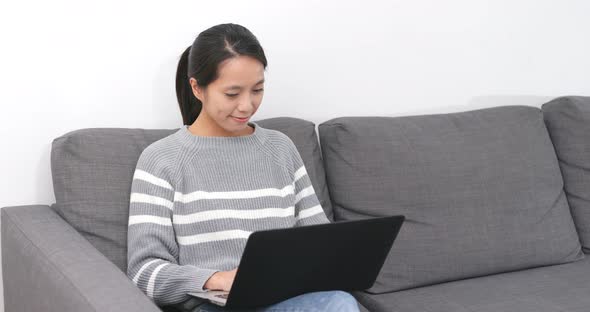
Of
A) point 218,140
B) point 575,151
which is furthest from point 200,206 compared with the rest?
point 575,151

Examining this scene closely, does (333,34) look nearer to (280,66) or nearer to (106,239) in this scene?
(280,66)

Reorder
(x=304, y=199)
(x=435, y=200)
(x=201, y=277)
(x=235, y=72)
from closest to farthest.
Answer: (x=201, y=277), (x=235, y=72), (x=304, y=199), (x=435, y=200)

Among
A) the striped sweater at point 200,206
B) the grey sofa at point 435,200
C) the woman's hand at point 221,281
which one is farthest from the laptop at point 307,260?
the grey sofa at point 435,200

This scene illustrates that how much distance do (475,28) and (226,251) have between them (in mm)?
1226

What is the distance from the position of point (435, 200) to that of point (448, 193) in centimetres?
4

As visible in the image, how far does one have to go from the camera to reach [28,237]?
158cm

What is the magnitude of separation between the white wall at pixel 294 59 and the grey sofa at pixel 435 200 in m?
0.16

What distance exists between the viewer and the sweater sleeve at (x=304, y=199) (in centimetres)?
179

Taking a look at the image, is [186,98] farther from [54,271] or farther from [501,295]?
[501,295]

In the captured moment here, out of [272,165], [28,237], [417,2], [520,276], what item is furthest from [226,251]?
[417,2]

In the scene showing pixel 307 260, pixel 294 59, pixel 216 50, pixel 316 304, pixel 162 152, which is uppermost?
pixel 216 50

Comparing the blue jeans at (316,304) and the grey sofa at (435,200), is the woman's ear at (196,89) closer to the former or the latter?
the grey sofa at (435,200)

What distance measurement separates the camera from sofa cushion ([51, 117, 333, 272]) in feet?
5.55

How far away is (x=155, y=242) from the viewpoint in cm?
157
